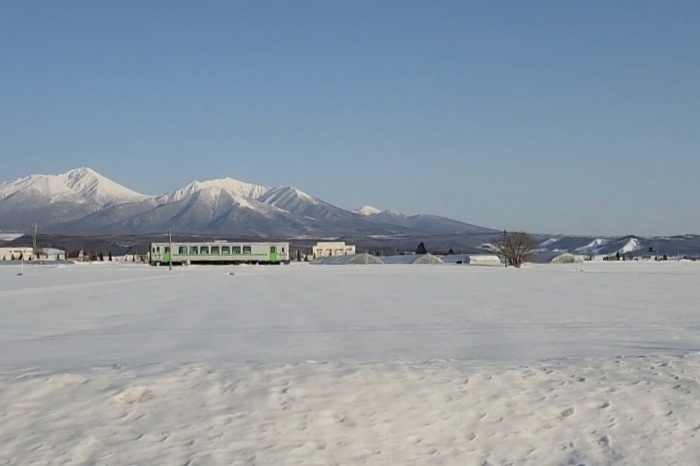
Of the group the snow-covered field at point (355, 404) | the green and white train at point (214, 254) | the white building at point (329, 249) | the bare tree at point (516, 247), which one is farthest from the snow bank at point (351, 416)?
the white building at point (329, 249)

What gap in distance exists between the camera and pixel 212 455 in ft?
24.1

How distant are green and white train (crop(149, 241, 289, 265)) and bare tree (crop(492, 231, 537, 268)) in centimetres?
3031

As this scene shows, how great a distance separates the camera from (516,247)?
97688 millimetres

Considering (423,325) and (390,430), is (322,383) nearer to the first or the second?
(390,430)

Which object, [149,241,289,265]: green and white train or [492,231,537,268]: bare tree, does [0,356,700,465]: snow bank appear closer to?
[492,231,537,268]: bare tree

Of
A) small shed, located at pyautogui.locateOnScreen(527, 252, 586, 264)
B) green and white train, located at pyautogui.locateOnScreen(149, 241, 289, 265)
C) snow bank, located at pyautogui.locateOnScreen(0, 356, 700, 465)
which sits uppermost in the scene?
green and white train, located at pyautogui.locateOnScreen(149, 241, 289, 265)

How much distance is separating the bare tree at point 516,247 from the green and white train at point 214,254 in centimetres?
3031

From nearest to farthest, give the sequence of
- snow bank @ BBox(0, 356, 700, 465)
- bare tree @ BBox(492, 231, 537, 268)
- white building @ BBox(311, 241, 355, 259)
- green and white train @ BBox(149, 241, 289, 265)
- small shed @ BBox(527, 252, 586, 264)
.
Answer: snow bank @ BBox(0, 356, 700, 465) → bare tree @ BBox(492, 231, 537, 268) → green and white train @ BBox(149, 241, 289, 265) → small shed @ BBox(527, 252, 586, 264) → white building @ BBox(311, 241, 355, 259)

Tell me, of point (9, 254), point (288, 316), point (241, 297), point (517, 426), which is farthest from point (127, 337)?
point (9, 254)

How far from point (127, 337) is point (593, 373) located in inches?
365

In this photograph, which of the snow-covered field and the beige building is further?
the beige building

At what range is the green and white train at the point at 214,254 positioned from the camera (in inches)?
3952

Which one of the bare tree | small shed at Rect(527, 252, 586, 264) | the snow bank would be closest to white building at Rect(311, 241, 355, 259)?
small shed at Rect(527, 252, 586, 264)

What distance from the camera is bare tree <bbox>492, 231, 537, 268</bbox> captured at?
3807 inches
